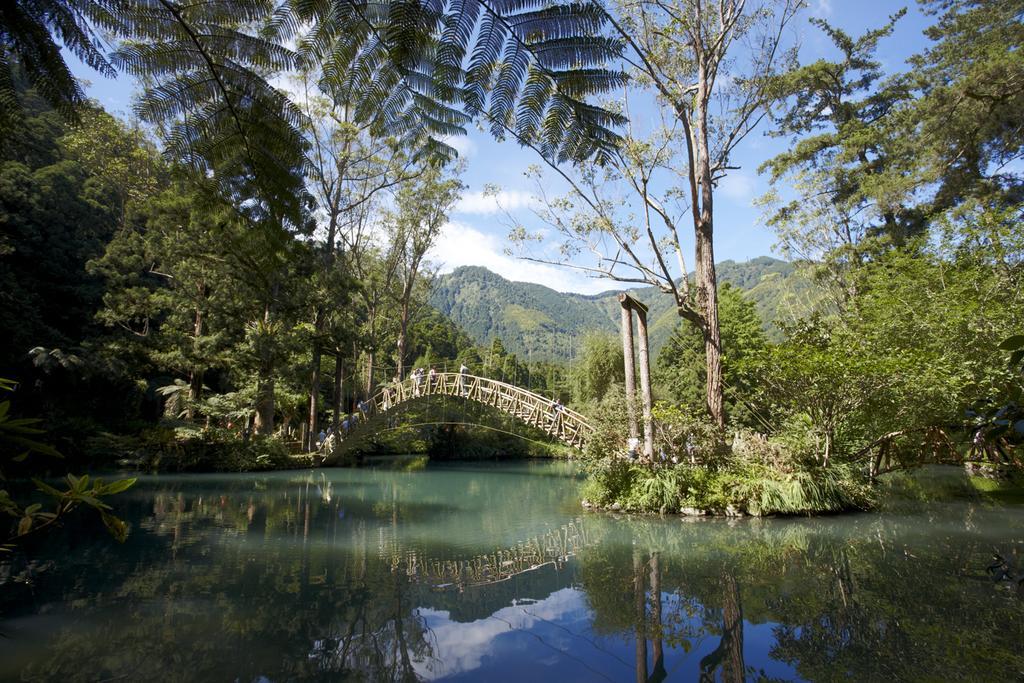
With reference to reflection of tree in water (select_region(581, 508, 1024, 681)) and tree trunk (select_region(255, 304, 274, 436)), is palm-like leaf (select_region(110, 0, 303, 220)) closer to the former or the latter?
reflection of tree in water (select_region(581, 508, 1024, 681))

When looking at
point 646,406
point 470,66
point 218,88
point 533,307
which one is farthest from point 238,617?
point 533,307

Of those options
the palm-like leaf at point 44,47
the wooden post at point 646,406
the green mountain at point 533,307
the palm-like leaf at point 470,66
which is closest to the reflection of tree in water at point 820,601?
the wooden post at point 646,406

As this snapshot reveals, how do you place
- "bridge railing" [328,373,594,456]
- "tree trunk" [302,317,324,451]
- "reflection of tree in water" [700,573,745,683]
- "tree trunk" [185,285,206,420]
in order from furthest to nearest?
1. "tree trunk" [302,317,324,451]
2. "tree trunk" [185,285,206,420]
3. "bridge railing" [328,373,594,456]
4. "reflection of tree in water" [700,573,745,683]

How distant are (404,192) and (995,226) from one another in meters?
17.8

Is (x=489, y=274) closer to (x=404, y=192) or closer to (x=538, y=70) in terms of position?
(x=404, y=192)

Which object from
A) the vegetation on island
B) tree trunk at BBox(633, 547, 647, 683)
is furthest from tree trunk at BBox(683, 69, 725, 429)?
tree trunk at BBox(633, 547, 647, 683)

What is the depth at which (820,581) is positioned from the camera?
203 inches

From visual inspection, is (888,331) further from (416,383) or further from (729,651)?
(416,383)

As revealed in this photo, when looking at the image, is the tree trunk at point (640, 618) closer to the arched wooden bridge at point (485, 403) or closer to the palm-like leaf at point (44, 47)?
the palm-like leaf at point (44, 47)

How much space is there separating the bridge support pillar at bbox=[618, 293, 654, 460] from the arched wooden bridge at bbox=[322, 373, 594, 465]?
0.92 metres

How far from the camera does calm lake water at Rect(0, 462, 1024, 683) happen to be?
135 inches

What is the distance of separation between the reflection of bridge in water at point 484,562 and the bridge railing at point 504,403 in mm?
3392

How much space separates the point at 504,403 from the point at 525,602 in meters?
9.49

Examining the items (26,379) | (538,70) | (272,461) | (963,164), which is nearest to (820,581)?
(538,70)
